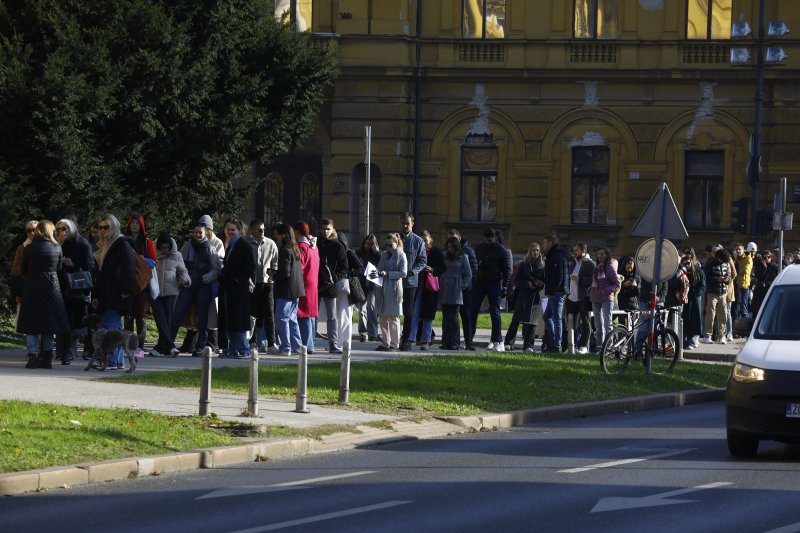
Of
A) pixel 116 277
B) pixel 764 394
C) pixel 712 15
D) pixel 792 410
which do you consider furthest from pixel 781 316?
pixel 712 15

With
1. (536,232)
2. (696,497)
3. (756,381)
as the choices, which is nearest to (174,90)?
(756,381)

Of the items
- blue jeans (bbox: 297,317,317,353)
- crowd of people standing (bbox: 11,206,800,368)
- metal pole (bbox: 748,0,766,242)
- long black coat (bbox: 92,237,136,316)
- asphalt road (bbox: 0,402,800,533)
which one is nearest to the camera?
asphalt road (bbox: 0,402,800,533)

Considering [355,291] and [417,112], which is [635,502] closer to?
[355,291]

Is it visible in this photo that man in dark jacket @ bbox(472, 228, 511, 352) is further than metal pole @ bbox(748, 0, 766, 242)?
No

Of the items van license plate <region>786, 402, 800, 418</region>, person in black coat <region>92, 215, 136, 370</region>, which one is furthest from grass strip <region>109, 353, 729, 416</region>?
van license plate <region>786, 402, 800, 418</region>

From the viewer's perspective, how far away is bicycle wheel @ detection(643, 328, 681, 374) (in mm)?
23375

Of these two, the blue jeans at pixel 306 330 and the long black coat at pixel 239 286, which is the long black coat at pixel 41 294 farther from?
the blue jeans at pixel 306 330

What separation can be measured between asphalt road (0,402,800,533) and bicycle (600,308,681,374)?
6.65m

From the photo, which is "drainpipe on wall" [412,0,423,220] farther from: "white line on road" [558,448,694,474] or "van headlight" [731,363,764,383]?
"van headlight" [731,363,764,383]

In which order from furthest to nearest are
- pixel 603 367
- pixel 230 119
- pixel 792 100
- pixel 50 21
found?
1. pixel 792 100
2. pixel 230 119
3. pixel 50 21
4. pixel 603 367

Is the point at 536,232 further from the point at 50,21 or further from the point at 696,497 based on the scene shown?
the point at 696,497

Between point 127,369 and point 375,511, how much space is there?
941 cm

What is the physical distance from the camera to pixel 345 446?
604 inches

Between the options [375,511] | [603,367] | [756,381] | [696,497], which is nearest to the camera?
[375,511]
